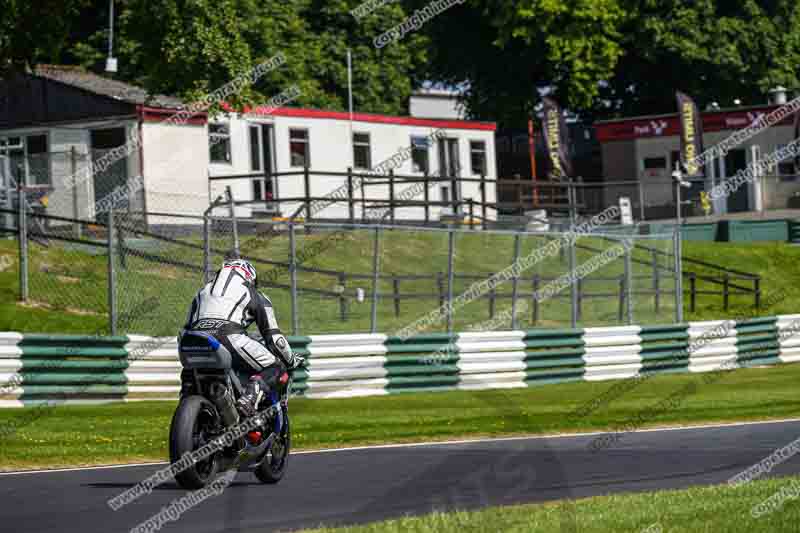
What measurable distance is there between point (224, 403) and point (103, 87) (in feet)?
85.2

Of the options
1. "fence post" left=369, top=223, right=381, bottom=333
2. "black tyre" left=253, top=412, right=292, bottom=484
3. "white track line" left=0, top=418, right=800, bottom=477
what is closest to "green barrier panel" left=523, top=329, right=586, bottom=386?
"fence post" left=369, top=223, right=381, bottom=333

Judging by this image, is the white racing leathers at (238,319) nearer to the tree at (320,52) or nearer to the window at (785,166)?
the tree at (320,52)

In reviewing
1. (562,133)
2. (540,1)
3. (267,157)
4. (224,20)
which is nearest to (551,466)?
(224,20)

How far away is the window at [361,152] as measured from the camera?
39.6 m

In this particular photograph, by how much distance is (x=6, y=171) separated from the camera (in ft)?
95.5

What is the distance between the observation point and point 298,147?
37625 mm

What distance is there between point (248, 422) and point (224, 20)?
14.2 metres

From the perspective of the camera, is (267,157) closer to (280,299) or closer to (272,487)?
(280,299)

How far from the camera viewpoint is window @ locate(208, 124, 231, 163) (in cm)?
3488

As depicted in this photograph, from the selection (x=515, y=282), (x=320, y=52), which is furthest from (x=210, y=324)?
(x=320, y=52)

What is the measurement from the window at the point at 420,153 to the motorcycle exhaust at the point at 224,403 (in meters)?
31.2

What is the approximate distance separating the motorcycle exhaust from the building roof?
880 inches

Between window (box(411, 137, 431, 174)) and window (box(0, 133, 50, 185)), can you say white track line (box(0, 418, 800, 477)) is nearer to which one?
window (box(0, 133, 50, 185))

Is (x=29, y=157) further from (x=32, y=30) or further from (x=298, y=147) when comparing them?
(x=32, y=30)
